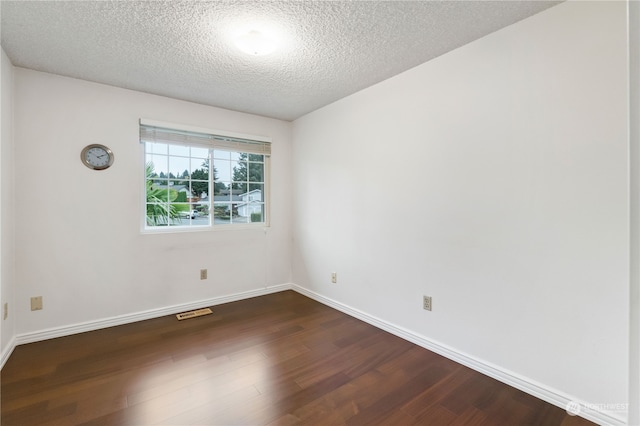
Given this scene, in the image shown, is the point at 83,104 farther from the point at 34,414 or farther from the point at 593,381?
the point at 593,381

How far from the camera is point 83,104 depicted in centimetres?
278

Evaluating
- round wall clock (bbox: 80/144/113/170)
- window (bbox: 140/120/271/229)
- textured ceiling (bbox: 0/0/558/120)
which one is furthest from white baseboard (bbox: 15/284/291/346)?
textured ceiling (bbox: 0/0/558/120)

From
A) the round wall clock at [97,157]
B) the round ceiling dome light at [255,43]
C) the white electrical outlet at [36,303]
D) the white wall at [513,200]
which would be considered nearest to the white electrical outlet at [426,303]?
the white wall at [513,200]

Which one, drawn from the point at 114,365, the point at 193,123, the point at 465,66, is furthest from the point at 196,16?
the point at 114,365

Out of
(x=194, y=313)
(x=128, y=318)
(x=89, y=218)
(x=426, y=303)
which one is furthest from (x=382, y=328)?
(x=89, y=218)

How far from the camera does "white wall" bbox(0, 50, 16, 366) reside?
2229mm

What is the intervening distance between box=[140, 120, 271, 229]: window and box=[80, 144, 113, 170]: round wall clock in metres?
0.35

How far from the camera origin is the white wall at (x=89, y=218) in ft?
8.49

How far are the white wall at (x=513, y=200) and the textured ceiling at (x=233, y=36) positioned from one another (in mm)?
301

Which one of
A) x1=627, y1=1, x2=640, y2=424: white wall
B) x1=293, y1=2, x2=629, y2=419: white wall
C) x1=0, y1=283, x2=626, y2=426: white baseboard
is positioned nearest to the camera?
x1=627, y1=1, x2=640, y2=424: white wall

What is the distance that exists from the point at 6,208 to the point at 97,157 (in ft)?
2.59

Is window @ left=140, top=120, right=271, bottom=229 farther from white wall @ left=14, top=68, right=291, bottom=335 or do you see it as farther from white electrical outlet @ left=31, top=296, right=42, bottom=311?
white electrical outlet @ left=31, top=296, right=42, bottom=311

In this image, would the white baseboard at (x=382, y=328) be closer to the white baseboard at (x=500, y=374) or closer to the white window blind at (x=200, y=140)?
the white baseboard at (x=500, y=374)

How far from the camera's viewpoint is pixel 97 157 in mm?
2850
